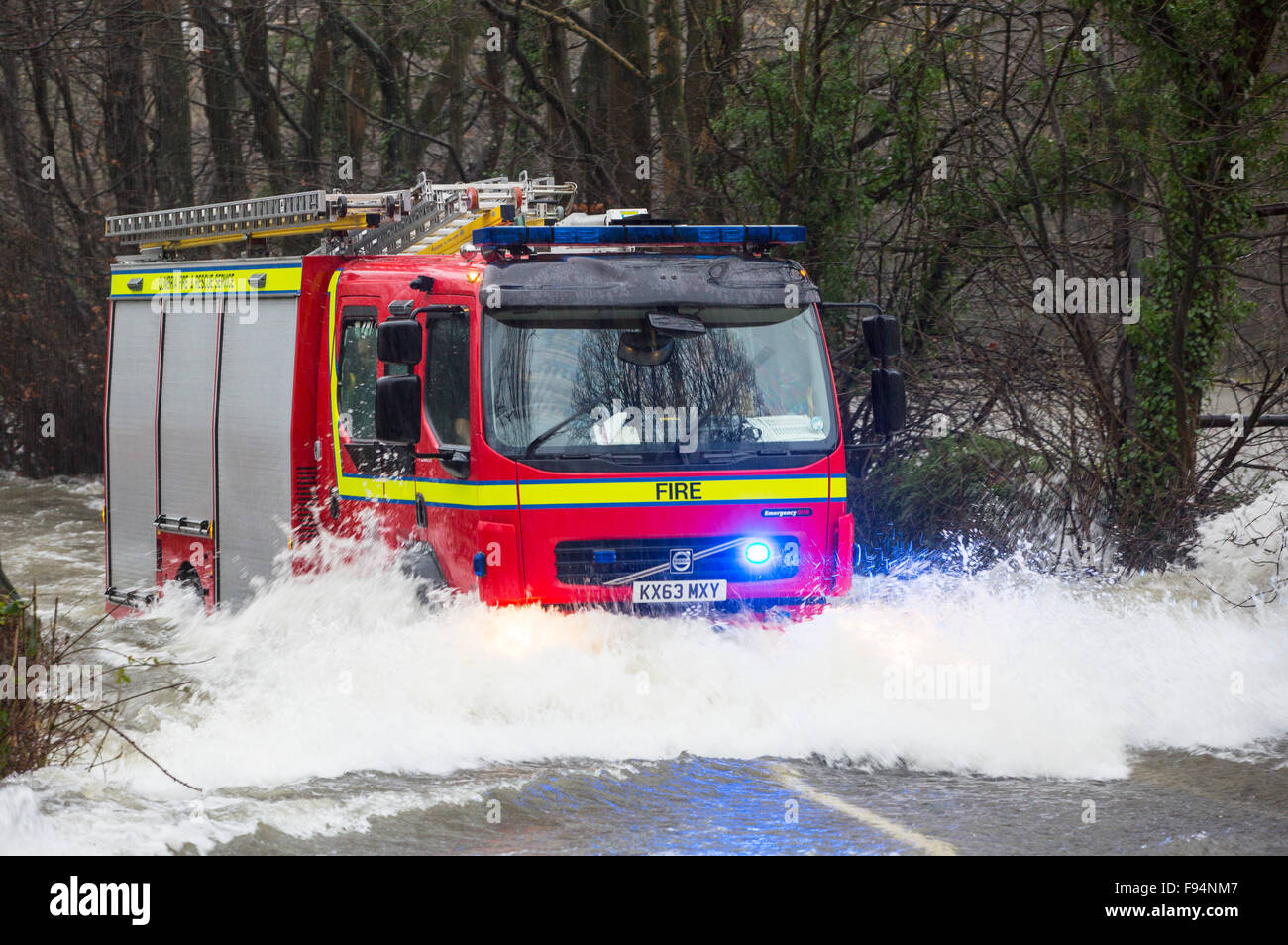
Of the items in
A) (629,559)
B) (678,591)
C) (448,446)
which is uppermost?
(448,446)

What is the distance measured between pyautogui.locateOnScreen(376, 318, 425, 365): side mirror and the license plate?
1.79 metres

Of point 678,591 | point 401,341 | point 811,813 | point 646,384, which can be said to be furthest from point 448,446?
point 811,813

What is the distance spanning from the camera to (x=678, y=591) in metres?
8.39

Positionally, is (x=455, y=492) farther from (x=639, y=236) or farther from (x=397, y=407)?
(x=639, y=236)

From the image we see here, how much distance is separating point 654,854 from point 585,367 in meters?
3.12

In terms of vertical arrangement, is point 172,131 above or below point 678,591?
above

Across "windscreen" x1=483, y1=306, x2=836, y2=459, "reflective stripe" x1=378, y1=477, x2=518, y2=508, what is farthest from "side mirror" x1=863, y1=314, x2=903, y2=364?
"reflective stripe" x1=378, y1=477, x2=518, y2=508

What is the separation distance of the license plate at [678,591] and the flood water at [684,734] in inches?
4.9

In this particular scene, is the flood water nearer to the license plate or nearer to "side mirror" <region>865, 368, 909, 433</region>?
the license plate

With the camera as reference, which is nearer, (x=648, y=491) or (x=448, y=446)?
(x=648, y=491)

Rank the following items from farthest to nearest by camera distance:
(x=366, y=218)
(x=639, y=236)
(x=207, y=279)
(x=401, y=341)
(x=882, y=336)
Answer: (x=207, y=279)
(x=366, y=218)
(x=882, y=336)
(x=639, y=236)
(x=401, y=341)

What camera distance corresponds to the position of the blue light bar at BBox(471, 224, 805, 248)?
8688 millimetres

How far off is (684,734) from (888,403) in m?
2.49
